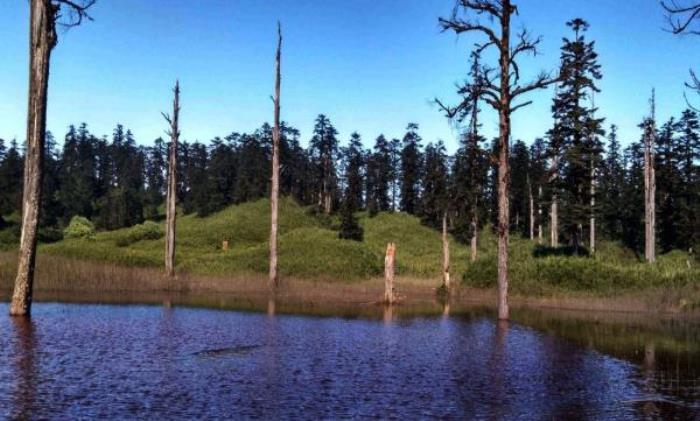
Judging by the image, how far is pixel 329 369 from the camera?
13039 millimetres

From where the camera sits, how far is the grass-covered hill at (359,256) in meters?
36.4

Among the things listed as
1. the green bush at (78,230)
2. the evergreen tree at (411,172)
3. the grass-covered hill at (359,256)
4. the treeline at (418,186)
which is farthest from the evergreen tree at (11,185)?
the evergreen tree at (411,172)

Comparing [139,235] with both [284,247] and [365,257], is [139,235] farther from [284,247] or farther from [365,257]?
[365,257]

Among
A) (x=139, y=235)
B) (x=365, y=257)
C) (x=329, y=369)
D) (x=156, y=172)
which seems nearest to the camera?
(x=329, y=369)

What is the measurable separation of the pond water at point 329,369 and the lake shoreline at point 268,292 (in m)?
9.02

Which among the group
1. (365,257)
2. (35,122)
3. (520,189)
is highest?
(520,189)

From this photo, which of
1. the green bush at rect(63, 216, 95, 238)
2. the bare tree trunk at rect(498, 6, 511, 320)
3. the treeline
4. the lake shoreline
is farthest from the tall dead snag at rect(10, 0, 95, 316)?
the green bush at rect(63, 216, 95, 238)

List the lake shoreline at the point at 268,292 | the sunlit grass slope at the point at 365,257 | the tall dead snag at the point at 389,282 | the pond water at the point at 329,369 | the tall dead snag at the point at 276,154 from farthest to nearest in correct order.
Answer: the tall dead snag at the point at 276,154
the sunlit grass slope at the point at 365,257
the tall dead snag at the point at 389,282
the lake shoreline at the point at 268,292
the pond water at the point at 329,369

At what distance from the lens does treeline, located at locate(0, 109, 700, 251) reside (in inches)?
2430

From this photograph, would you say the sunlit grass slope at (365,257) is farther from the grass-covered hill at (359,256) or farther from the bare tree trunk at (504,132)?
the bare tree trunk at (504,132)

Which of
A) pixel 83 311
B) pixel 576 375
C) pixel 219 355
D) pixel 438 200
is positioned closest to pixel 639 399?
pixel 576 375

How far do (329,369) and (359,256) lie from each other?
136 feet

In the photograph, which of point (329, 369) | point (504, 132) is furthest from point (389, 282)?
point (329, 369)

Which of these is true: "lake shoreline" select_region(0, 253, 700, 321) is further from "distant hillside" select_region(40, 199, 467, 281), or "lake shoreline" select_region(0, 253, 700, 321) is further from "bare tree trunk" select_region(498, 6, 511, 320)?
"bare tree trunk" select_region(498, 6, 511, 320)
